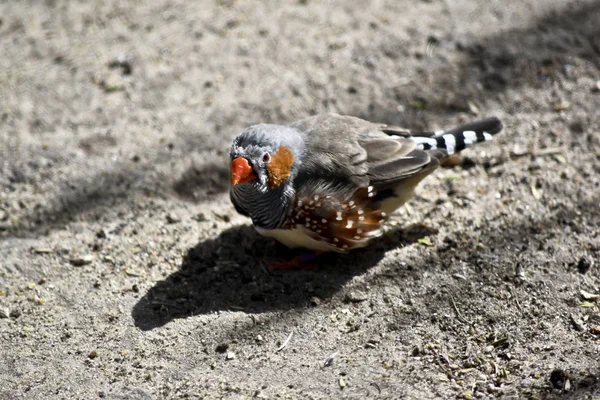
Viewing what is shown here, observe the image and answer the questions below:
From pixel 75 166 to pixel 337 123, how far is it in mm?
2123

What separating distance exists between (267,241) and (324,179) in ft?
2.54

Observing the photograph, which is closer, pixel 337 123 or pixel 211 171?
pixel 337 123

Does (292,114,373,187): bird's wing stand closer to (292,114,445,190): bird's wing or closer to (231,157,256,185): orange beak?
(292,114,445,190): bird's wing

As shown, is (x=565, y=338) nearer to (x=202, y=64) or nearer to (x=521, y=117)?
(x=521, y=117)

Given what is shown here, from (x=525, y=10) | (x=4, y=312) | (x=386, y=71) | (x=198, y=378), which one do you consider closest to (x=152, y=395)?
(x=198, y=378)

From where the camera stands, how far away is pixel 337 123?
15.3ft

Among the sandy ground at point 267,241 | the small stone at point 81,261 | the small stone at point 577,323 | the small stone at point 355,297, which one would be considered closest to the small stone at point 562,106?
the sandy ground at point 267,241

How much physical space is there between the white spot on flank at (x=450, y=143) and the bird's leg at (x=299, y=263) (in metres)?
1.08

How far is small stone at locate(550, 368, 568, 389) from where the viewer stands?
3684mm

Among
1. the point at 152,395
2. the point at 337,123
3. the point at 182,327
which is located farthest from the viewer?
the point at 337,123

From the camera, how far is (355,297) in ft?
14.4

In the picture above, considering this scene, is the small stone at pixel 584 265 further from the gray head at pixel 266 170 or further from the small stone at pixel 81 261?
the small stone at pixel 81 261

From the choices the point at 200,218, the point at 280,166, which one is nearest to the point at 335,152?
the point at 280,166

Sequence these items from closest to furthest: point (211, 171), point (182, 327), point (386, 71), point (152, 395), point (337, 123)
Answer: point (152, 395) → point (182, 327) → point (337, 123) → point (211, 171) → point (386, 71)
